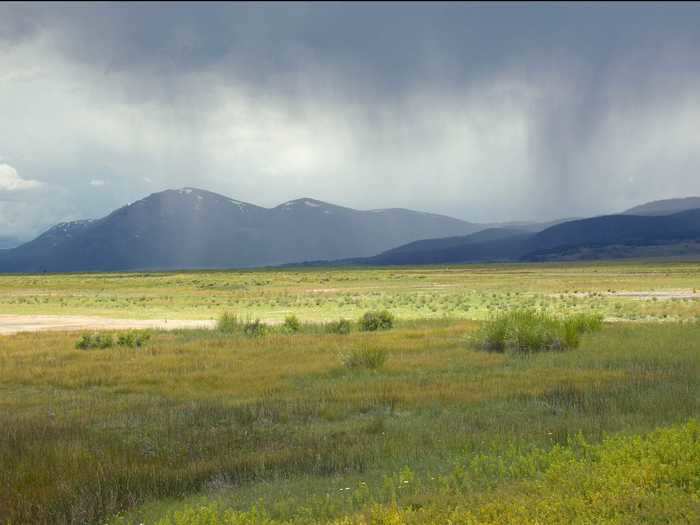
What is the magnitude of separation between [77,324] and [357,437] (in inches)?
1336

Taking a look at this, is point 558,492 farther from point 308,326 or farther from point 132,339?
point 308,326

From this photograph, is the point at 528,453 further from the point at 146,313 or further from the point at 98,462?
the point at 146,313

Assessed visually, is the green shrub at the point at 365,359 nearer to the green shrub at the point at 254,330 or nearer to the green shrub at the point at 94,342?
the green shrub at the point at 254,330

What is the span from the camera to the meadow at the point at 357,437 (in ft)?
23.7

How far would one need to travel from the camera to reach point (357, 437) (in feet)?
34.8

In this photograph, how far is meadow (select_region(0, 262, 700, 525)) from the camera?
284 inches

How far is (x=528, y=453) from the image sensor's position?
8.87 metres

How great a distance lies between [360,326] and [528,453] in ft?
74.5

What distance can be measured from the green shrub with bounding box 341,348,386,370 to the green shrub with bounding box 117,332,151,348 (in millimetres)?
10824

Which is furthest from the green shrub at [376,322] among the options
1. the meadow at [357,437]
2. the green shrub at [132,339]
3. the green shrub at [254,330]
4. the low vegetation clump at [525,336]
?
the green shrub at [132,339]

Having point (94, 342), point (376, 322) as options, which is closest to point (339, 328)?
point (376, 322)

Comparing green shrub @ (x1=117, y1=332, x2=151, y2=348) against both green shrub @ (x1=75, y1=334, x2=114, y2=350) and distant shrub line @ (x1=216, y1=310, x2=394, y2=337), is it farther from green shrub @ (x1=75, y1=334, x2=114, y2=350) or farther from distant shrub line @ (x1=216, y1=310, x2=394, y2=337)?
distant shrub line @ (x1=216, y1=310, x2=394, y2=337)

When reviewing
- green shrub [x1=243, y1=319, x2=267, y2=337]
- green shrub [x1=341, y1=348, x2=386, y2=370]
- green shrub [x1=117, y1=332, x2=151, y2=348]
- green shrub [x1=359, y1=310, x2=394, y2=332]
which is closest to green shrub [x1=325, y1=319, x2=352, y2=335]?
green shrub [x1=359, y1=310, x2=394, y2=332]

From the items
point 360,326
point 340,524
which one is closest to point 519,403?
point 340,524
